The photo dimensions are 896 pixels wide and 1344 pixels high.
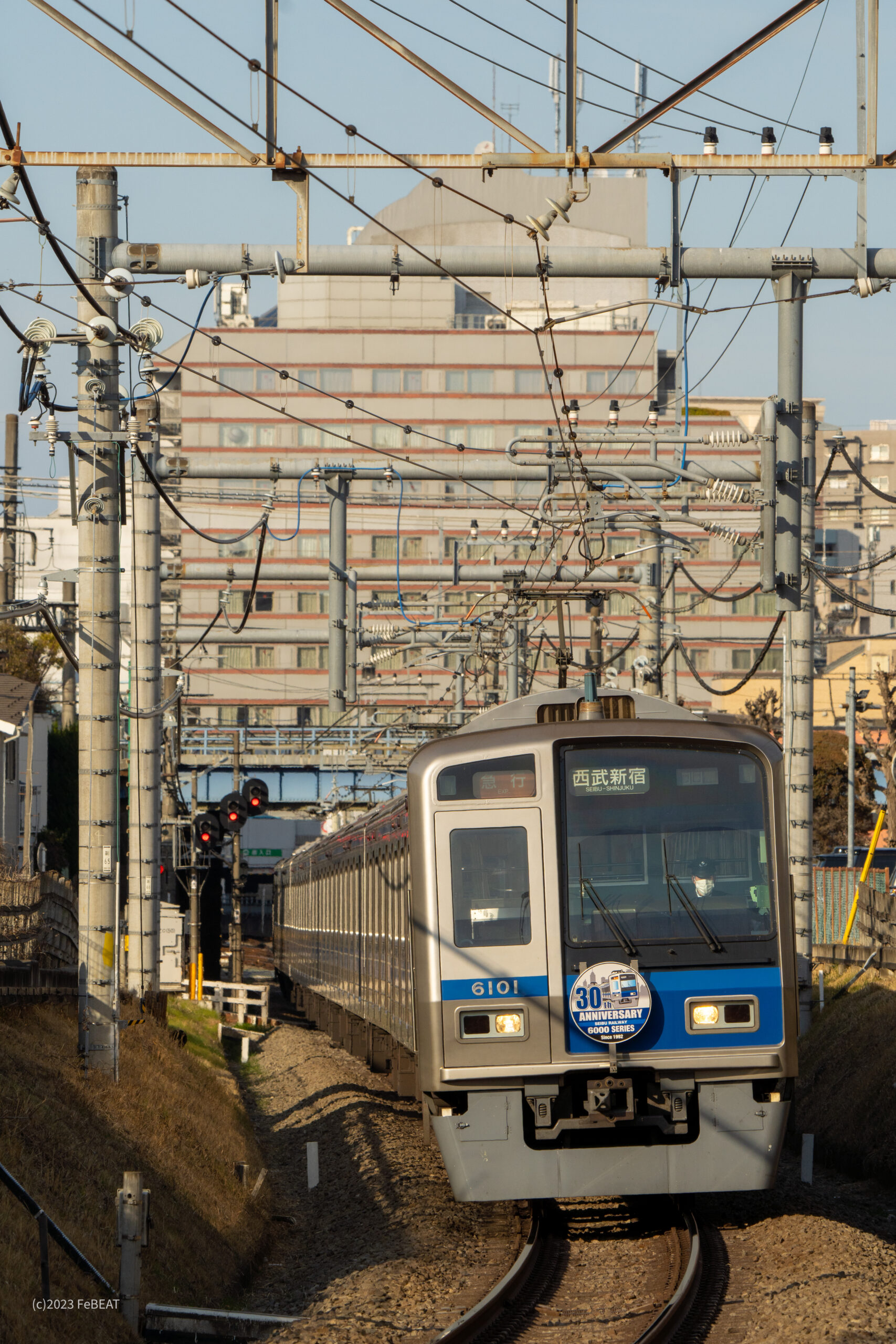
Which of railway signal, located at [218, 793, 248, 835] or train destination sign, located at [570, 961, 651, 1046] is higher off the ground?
train destination sign, located at [570, 961, 651, 1046]

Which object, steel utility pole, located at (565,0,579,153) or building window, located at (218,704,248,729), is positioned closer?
steel utility pole, located at (565,0,579,153)

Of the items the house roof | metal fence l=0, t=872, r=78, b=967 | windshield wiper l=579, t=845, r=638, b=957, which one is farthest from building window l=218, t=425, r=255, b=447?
windshield wiper l=579, t=845, r=638, b=957

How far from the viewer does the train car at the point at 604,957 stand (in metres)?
10.0

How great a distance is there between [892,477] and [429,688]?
49871mm

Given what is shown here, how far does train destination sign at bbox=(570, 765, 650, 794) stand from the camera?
10.4 m

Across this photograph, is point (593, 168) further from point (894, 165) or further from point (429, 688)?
point (429, 688)

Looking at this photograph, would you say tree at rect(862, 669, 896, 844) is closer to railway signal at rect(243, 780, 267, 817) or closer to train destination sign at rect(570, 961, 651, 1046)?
railway signal at rect(243, 780, 267, 817)

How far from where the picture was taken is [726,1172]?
10.1 m

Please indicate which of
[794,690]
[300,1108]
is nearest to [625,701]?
[794,690]

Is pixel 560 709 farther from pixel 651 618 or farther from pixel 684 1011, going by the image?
pixel 651 618

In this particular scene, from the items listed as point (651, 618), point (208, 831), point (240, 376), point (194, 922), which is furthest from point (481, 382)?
point (651, 618)

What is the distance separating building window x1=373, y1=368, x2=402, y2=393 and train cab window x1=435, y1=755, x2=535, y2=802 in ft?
263

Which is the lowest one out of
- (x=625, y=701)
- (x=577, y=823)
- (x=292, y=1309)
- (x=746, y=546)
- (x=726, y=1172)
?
(x=292, y=1309)

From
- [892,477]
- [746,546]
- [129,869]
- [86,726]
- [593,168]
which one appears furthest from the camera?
[892,477]
